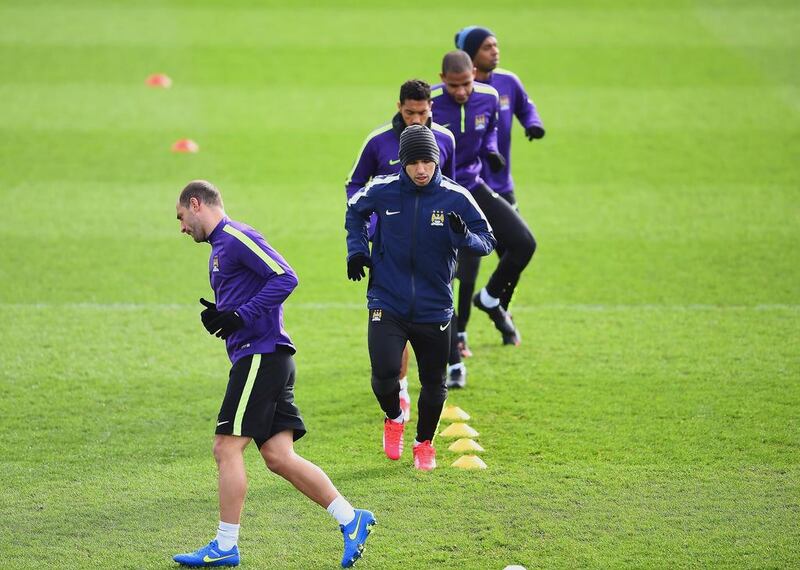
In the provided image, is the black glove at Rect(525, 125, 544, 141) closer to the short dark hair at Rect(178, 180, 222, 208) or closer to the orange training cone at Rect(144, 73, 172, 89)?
the short dark hair at Rect(178, 180, 222, 208)

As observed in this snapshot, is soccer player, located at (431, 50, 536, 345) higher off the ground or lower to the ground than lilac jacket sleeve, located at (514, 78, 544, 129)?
lower

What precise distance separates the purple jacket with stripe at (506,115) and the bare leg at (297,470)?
3.90 m

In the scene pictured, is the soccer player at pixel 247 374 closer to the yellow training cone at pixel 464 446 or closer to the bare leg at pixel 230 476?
the bare leg at pixel 230 476

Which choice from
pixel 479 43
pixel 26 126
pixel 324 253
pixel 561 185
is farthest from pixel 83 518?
pixel 26 126

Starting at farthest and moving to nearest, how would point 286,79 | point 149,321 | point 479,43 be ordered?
point 286,79, point 149,321, point 479,43

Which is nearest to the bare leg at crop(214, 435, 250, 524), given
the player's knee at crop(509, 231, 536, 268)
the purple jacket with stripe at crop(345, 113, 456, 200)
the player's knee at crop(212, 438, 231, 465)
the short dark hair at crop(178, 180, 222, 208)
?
the player's knee at crop(212, 438, 231, 465)

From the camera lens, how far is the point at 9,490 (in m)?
6.74

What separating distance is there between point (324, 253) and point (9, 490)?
18.2ft

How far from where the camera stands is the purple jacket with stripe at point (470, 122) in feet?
27.7

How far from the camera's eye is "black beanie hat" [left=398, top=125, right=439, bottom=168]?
657 centimetres

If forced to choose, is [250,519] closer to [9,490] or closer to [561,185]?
[9,490]

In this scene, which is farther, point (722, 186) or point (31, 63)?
point (31, 63)

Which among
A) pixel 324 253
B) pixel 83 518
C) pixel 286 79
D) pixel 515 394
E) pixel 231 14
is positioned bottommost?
pixel 83 518

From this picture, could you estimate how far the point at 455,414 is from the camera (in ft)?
26.1
